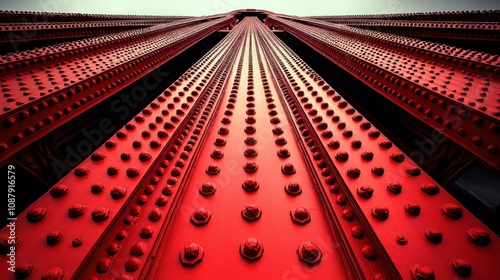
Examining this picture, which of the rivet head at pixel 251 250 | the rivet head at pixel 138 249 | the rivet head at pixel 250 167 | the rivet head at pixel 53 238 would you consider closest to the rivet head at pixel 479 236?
the rivet head at pixel 251 250

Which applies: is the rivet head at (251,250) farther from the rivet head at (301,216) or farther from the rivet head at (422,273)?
the rivet head at (422,273)

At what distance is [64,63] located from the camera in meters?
2.53

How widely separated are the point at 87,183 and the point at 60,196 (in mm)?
119

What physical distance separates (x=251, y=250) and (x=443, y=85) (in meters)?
2.17

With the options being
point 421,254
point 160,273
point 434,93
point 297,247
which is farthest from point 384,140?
point 160,273

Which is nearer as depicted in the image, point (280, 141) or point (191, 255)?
point (191, 255)

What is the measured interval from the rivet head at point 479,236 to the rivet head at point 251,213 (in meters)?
0.83

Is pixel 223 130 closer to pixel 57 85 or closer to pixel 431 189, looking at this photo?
pixel 431 189

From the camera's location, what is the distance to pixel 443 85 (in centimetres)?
189

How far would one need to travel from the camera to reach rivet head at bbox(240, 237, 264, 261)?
85 cm

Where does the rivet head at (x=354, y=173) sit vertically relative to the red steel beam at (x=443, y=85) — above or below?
below

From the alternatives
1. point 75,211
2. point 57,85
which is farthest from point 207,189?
point 57,85

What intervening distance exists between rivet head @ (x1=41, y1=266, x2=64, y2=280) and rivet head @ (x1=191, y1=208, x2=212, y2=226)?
0.47 metres

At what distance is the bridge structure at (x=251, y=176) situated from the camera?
2.75ft
